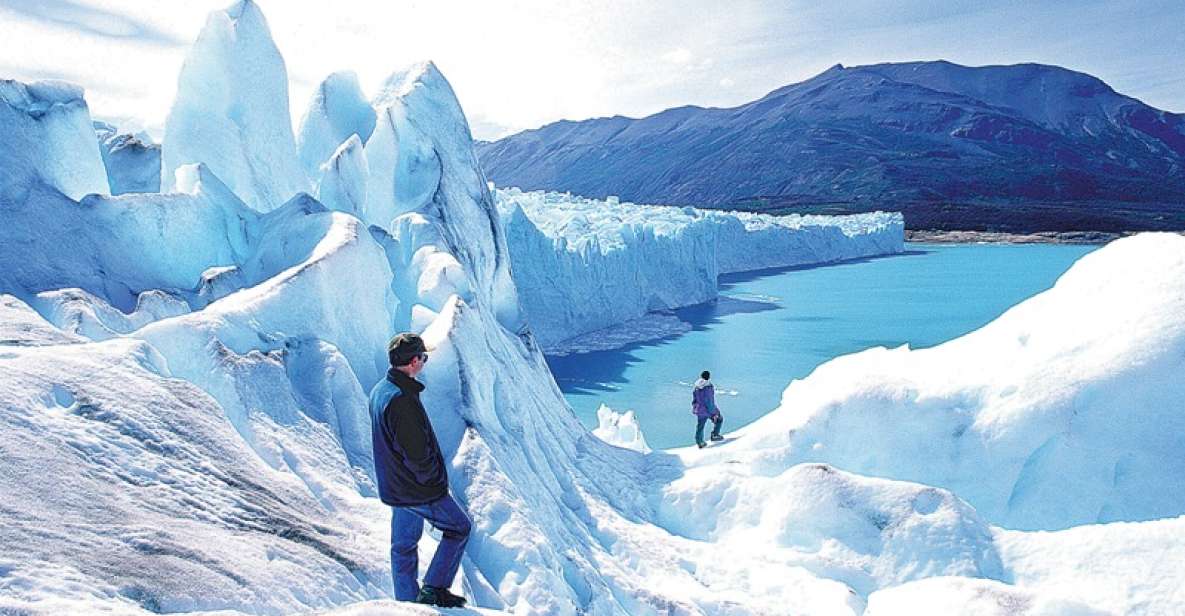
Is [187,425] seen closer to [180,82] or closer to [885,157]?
[180,82]

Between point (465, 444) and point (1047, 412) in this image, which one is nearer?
point (465, 444)

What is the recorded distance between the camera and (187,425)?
9.84 feet

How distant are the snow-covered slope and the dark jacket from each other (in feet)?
53.0

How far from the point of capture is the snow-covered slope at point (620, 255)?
65.0 feet

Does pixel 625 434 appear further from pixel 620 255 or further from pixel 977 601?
pixel 620 255

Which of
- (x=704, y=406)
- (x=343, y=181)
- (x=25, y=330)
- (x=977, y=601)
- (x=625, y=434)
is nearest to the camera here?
(x=25, y=330)

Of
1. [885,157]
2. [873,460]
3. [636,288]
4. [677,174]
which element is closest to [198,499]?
[873,460]

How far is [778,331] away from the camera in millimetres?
21719

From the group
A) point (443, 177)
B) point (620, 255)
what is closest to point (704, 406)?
point (443, 177)

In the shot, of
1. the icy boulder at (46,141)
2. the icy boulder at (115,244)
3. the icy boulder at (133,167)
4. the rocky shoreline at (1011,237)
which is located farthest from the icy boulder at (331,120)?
the rocky shoreline at (1011,237)

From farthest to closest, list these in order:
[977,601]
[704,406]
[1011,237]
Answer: [1011,237], [704,406], [977,601]

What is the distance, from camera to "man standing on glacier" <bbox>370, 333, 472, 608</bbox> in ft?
7.52

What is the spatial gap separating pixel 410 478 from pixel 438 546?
0.25 metres

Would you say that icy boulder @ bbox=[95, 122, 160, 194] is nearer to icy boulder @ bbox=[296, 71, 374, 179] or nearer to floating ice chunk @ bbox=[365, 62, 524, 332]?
icy boulder @ bbox=[296, 71, 374, 179]
